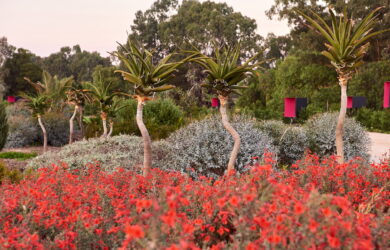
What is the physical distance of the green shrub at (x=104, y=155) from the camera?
20.6 feet

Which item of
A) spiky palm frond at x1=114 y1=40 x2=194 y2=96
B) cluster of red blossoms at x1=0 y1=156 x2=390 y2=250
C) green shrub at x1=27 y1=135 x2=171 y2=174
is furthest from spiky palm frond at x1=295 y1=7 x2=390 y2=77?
green shrub at x1=27 y1=135 x2=171 y2=174

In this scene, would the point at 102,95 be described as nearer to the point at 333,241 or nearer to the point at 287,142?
the point at 287,142

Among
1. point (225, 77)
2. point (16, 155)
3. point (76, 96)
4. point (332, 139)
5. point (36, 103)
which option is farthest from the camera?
point (16, 155)

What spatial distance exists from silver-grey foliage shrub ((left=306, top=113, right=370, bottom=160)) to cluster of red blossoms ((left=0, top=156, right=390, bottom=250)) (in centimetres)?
364

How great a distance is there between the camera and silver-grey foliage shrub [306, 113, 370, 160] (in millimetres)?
7934

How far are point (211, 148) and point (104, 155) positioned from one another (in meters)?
1.95

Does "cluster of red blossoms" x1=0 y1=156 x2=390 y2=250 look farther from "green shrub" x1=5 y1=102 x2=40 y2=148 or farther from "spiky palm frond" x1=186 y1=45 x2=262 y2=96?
"green shrub" x1=5 y1=102 x2=40 y2=148

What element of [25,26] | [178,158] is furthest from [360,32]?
[25,26]

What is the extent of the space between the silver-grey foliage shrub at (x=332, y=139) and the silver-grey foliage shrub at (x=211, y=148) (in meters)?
1.72

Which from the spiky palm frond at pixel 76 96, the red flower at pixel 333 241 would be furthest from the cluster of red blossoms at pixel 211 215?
the spiky palm frond at pixel 76 96

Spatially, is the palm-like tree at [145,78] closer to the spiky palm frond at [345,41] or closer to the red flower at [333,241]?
the spiky palm frond at [345,41]

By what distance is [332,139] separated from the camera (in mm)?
7922

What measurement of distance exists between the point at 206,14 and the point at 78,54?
37.6 m

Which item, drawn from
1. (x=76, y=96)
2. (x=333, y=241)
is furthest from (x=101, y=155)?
(x=333, y=241)
